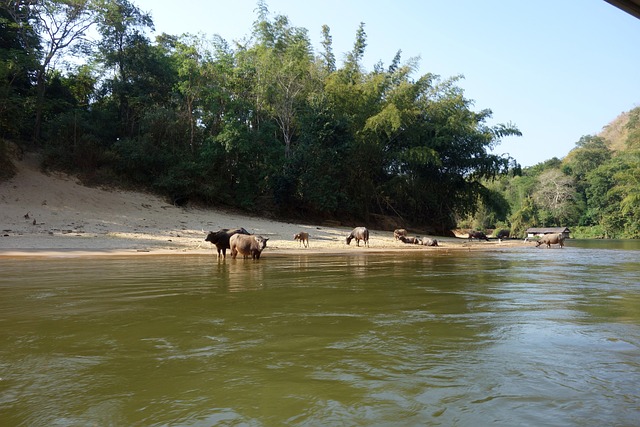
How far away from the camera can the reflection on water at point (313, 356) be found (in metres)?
2.60

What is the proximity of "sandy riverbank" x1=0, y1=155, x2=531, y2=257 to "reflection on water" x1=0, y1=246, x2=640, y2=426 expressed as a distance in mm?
7874

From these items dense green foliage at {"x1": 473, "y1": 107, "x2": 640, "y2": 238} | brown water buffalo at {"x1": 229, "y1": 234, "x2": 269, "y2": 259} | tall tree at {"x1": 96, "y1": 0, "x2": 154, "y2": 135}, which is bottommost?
brown water buffalo at {"x1": 229, "y1": 234, "x2": 269, "y2": 259}

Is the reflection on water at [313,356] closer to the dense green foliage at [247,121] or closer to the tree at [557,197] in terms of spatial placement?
the dense green foliage at [247,121]

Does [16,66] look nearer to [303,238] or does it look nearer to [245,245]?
[303,238]

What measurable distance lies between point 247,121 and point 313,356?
25.2 m

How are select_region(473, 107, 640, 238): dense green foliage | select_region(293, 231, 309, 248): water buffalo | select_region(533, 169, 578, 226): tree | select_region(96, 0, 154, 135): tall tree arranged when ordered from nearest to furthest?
select_region(293, 231, 309, 248): water buffalo
select_region(96, 0, 154, 135): tall tree
select_region(473, 107, 640, 238): dense green foliage
select_region(533, 169, 578, 226): tree

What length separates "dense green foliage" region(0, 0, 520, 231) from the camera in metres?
24.1

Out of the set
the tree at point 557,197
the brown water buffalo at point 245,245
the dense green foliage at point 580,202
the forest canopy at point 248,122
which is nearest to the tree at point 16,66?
the forest canopy at point 248,122

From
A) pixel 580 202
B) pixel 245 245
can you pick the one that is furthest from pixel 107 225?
pixel 580 202

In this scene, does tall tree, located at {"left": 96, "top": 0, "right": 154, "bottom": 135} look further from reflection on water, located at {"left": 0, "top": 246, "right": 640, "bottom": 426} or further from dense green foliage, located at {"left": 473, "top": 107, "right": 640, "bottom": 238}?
dense green foliage, located at {"left": 473, "top": 107, "right": 640, "bottom": 238}

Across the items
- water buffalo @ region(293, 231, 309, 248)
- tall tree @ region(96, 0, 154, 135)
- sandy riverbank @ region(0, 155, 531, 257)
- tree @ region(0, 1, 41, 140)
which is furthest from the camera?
tall tree @ region(96, 0, 154, 135)

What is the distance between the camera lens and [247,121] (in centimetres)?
2752

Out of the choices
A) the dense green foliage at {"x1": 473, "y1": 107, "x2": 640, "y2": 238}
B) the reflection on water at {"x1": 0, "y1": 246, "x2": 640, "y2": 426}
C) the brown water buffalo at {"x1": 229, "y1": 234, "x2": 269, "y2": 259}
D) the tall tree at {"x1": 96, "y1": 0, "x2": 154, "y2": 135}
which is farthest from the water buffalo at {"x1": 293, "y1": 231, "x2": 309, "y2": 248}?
the dense green foliage at {"x1": 473, "y1": 107, "x2": 640, "y2": 238}

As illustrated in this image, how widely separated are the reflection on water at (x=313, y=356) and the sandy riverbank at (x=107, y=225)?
7.87 metres
